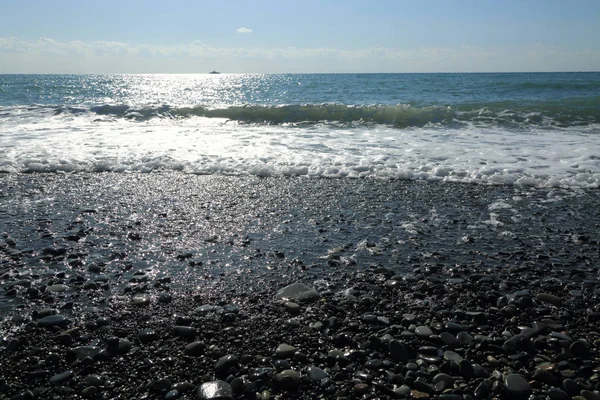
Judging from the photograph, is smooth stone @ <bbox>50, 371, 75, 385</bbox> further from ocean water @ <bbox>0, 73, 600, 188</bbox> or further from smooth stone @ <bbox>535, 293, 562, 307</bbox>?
ocean water @ <bbox>0, 73, 600, 188</bbox>

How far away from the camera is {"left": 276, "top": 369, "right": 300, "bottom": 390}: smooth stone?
2.44 meters

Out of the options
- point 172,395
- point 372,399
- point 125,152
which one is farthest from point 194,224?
point 125,152

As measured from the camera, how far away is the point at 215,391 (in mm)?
2379

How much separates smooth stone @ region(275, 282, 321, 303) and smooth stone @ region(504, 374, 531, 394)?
4.82 ft

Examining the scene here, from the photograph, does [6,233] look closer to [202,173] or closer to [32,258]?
[32,258]

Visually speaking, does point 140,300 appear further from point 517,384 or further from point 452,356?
point 517,384

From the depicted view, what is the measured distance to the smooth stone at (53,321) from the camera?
3.04 meters

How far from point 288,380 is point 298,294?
1.10 metres

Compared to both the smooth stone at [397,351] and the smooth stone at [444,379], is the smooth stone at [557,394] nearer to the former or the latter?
the smooth stone at [444,379]

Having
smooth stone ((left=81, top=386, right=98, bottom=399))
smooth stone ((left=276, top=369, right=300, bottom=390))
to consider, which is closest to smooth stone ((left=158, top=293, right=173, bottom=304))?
smooth stone ((left=81, top=386, right=98, bottom=399))

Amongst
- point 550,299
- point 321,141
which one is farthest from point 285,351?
point 321,141

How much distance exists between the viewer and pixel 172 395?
235 cm

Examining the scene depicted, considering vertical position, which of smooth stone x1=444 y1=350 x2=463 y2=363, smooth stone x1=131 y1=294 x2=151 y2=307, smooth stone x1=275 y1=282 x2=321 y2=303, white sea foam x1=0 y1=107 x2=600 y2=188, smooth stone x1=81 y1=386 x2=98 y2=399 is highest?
white sea foam x1=0 y1=107 x2=600 y2=188

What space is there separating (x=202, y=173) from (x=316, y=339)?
223 inches
